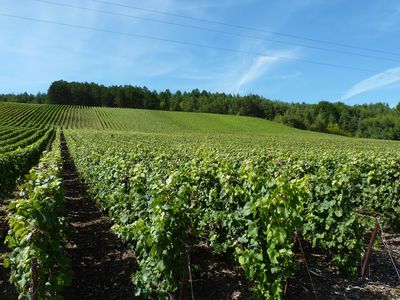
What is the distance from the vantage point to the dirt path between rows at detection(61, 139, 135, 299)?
4953 mm

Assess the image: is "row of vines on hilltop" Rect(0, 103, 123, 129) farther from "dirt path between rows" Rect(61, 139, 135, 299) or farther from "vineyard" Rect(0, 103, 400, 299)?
"vineyard" Rect(0, 103, 400, 299)

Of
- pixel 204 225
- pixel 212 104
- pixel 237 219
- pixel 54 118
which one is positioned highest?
pixel 212 104

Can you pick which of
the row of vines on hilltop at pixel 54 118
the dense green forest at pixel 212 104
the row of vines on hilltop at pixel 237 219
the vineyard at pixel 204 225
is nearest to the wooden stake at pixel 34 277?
the vineyard at pixel 204 225

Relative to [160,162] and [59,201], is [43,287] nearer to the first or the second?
[59,201]

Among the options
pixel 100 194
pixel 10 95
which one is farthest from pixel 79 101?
pixel 100 194

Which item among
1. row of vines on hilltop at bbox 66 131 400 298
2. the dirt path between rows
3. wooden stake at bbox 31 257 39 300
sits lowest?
the dirt path between rows

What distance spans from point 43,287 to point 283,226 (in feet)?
9.70

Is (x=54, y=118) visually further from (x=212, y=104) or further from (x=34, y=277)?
(x=34, y=277)

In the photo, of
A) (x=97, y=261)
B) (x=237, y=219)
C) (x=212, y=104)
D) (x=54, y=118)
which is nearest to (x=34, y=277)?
(x=97, y=261)

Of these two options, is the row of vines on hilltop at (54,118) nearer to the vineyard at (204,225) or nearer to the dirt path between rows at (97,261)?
the dirt path between rows at (97,261)

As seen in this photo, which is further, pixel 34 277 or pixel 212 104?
pixel 212 104

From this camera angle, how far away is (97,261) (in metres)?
5.99

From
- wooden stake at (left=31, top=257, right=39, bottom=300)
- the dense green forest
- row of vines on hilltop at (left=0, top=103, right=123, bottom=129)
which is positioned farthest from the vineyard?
the dense green forest

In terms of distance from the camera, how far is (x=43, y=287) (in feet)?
12.5
